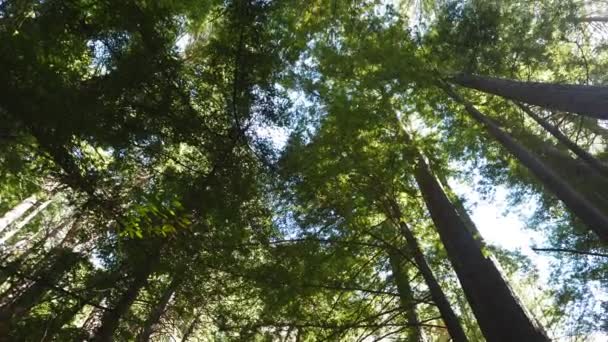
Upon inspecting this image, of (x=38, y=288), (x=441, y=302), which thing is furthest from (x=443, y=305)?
(x=38, y=288)

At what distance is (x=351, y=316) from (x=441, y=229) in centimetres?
175

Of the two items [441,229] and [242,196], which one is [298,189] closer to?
[242,196]

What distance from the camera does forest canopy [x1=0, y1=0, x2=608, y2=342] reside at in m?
3.73

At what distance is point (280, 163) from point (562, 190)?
11.4ft

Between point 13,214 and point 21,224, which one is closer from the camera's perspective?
point 13,214

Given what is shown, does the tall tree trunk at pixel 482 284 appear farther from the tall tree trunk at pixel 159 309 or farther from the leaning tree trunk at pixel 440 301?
the tall tree trunk at pixel 159 309

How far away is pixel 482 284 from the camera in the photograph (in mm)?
4422

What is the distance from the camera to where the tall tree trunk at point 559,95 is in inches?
158

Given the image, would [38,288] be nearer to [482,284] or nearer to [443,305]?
[443,305]

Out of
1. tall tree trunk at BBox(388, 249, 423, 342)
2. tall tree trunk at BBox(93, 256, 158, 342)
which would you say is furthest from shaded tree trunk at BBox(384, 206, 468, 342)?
tall tree trunk at BBox(93, 256, 158, 342)

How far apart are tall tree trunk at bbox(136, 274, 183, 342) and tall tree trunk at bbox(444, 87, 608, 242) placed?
4475 mm

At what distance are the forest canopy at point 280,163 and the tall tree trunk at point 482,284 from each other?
0.02 m

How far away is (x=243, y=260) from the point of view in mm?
4820

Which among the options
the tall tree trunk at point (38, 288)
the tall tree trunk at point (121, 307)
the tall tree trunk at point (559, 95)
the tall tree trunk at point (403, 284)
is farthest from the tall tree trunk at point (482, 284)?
the tall tree trunk at point (38, 288)
